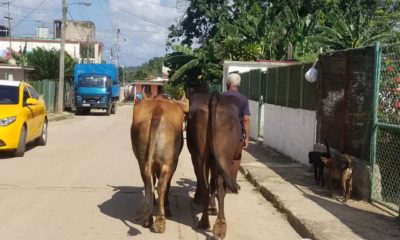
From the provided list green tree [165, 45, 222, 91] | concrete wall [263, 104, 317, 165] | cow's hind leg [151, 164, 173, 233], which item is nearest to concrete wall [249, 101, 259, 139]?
concrete wall [263, 104, 317, 165]

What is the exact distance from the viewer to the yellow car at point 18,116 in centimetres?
1295

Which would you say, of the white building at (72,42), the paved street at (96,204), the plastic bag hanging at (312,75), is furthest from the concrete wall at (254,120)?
the white building at (72,42)

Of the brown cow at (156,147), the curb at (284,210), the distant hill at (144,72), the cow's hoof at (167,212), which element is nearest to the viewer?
the brown cow at (156,147)

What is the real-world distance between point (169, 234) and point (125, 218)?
978 millimetres

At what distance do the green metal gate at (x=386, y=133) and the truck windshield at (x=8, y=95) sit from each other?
9089 millimetres

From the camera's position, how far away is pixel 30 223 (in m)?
7.10

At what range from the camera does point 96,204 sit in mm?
8438

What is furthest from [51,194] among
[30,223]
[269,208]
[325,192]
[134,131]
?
[325,192]

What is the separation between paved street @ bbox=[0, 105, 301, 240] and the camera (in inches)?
270

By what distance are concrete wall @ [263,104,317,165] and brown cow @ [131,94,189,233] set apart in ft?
17.4

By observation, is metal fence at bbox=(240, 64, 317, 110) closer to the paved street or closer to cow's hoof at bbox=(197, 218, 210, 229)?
the paved street

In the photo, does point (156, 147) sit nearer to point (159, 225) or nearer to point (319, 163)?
point (159, 225)

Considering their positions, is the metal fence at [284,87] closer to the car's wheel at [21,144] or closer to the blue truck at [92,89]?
the car's wheel at [21,144]

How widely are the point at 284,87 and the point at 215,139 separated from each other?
8.42 metres
